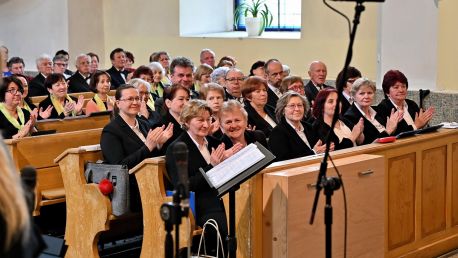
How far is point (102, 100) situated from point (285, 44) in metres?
4.07

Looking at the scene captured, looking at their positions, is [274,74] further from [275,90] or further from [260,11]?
[260,11]

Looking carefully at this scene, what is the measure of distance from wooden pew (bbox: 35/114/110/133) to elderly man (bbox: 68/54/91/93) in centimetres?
357

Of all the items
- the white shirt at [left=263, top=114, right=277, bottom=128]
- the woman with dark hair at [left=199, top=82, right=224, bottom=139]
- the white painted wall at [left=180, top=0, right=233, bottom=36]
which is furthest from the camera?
the white painted wall at [left=180, top=0, right=233, bottom=36]

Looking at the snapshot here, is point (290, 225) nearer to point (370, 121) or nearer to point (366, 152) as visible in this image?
point (366, 152)

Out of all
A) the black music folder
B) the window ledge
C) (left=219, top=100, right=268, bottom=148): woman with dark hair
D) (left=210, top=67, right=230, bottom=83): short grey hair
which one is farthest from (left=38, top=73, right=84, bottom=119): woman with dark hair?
the black music folder

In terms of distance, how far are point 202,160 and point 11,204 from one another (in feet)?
12.0

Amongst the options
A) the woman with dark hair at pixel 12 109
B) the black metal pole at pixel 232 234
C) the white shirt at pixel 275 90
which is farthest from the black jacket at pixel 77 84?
the black metal pole at pixel 232 234

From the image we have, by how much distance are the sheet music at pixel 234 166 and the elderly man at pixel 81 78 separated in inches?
283

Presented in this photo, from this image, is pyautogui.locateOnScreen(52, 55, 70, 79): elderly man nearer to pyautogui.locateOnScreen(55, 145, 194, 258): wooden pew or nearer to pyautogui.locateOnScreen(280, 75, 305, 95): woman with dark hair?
pyautogui.locateOnScreen(280, 75, 305, 95): woman with dark hair

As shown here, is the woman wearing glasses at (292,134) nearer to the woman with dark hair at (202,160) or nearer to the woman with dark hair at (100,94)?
the woman with dark hair at (202,160)

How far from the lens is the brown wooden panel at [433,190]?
21.5ft

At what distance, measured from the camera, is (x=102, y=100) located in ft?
30.4

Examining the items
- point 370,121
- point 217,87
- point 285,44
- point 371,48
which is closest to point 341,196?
point 370,121

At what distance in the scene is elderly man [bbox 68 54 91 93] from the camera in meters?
11.8
